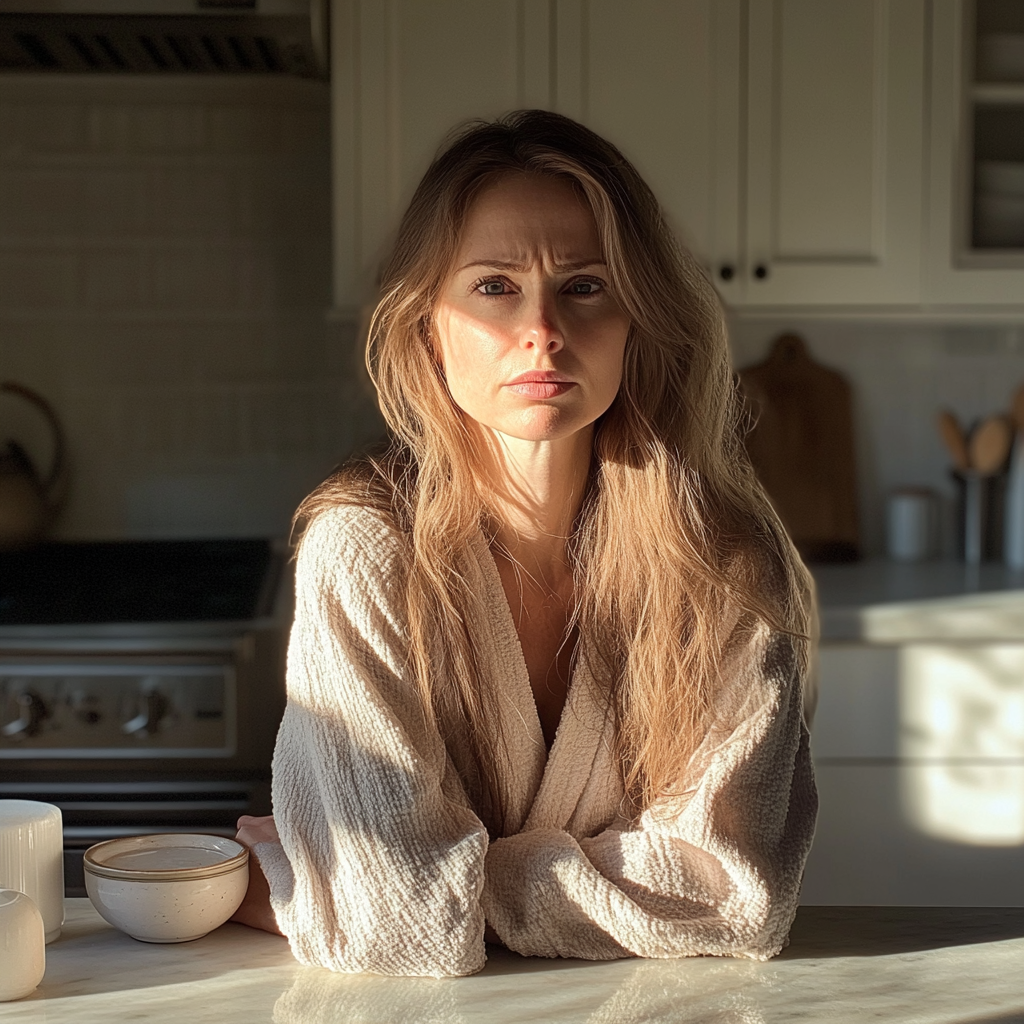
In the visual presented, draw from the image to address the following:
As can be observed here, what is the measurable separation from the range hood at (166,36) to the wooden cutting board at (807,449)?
4.02ft

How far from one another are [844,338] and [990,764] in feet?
3.54

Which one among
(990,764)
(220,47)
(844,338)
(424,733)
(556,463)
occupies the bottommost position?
(990,764)

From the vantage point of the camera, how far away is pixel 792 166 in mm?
2656

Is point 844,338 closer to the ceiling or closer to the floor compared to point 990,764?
closer to the ceiling

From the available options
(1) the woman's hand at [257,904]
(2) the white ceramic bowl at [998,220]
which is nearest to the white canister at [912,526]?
(2) the white ceramic bowl at [998,220]

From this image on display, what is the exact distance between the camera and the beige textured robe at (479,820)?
97cm

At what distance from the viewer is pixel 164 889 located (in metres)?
0.95

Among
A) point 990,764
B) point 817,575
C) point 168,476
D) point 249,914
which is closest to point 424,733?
point 249,914

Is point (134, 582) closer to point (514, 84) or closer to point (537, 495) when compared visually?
point (514, 84)

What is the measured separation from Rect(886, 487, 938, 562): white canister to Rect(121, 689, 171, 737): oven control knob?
1.67 meters

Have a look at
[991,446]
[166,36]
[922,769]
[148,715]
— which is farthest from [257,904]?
[991,446]

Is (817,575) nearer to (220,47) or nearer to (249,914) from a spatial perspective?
(220,47)

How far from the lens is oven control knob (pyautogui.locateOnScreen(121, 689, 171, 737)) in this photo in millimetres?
2309

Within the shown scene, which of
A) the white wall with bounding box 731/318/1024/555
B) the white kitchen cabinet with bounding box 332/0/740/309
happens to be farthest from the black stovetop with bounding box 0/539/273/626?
the white wall with bounding box 731/318/1024/555
